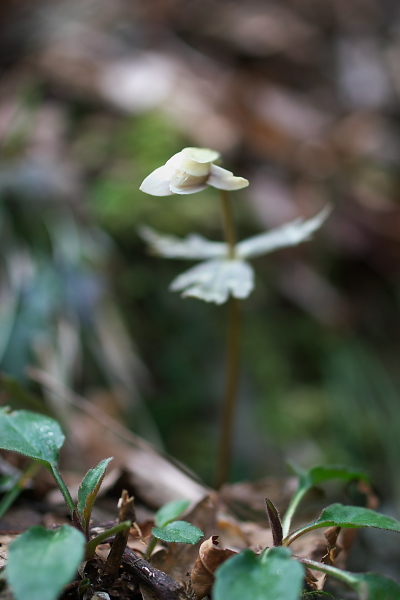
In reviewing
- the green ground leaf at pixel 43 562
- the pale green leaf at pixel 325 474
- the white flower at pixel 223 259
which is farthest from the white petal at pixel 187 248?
the green ground leaf at pixel 43 562

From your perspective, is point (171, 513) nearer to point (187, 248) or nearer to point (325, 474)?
point (325, 474)

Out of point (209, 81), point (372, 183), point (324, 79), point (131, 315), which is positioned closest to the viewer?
→ point (131, 315)

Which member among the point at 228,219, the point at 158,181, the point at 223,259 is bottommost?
the point at 223,259

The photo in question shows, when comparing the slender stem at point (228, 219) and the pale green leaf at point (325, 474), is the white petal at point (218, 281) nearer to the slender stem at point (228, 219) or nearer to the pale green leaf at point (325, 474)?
the slender stem at point (228, 219)

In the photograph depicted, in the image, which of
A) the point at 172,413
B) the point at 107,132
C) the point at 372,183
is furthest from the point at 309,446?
the point at 107,132

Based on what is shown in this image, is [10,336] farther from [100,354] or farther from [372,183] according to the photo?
[372,183]

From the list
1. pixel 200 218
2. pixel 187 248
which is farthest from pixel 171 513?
pixel 200 218

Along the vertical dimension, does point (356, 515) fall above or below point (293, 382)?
above
